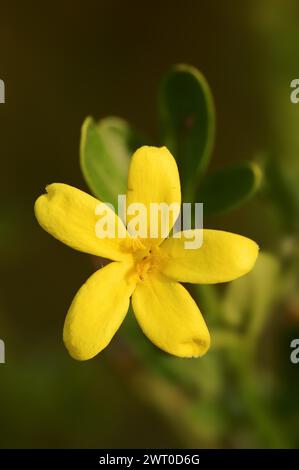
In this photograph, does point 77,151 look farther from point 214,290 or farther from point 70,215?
point 70,215

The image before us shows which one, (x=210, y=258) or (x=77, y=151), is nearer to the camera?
(x=210, y=258)

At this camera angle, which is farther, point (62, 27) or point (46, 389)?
point (62, 27)

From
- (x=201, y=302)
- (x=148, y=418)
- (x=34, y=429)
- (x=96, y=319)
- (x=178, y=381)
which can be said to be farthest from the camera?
(x=148, y=418)

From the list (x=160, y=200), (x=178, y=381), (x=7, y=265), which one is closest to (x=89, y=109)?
(x=7, y=265)

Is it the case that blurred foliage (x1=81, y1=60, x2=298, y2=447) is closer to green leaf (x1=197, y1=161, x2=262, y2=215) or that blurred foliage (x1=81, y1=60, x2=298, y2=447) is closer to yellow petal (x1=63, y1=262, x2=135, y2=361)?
green leaf (x1=197, y1=161, x2=262, y2=215)

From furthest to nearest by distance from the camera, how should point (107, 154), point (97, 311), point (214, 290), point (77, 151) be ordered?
1. point (77, 151)
2. point (214, 290)
3. point (107, 154)
4. point (97, 311)

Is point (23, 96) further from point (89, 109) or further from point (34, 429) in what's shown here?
point (34, 429)

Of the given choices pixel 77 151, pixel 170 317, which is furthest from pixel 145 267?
pixel 77 151
